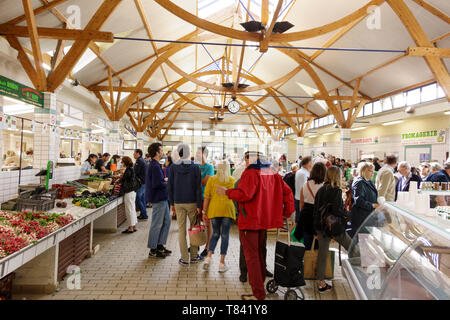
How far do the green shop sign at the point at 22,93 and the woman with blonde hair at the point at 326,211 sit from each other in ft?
21.0

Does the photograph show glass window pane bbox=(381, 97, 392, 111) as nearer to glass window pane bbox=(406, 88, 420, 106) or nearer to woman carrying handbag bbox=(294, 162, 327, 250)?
glass window pane bbox=(406, 88, 420, 106)

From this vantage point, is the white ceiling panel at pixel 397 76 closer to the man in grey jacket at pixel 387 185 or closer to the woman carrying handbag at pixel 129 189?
the man in grey jacket at pixel 387 185

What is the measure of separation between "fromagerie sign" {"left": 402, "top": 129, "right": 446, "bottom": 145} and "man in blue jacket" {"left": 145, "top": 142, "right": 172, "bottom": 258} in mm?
11026

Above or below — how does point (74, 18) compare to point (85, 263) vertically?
above

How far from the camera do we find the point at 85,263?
4160 mm

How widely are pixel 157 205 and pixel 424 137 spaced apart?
1159 cm

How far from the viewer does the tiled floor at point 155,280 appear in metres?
Result: 3.27

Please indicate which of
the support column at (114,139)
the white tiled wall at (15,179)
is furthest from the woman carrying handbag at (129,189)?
the support column at (114,139)

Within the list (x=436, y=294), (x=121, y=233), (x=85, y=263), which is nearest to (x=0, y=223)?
(x=85, y=263)

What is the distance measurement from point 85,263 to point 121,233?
166 cm

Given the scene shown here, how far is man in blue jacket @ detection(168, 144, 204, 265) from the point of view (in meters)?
4.05

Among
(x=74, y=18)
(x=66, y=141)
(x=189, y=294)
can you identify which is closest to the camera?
(x=189, y=294)
